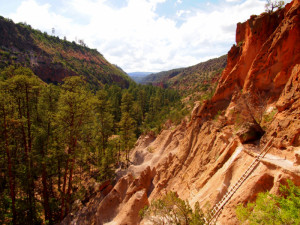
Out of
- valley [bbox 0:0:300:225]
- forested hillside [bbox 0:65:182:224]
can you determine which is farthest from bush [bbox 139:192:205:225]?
forested hillside [bbox 0:65:182:224]

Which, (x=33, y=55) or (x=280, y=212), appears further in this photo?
(x=33, y=55)

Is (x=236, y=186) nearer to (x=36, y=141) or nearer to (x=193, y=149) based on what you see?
(x=193, y=149)

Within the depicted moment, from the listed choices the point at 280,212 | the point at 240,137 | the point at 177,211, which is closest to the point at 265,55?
the point at 240,137

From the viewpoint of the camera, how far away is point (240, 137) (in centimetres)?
1213

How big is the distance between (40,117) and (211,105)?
18.1 m

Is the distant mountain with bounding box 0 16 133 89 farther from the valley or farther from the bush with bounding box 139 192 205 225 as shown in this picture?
the bush with bounding box 139 192 205 225

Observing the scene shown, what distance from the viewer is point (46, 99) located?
19109 millimetres

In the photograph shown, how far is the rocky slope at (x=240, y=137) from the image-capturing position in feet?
30.4

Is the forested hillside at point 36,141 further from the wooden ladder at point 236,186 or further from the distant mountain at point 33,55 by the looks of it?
the distant mountain at point 33,55

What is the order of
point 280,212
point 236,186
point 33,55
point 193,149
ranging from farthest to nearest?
1. point 33,55
2. point 193,149
3. point 236,186
4. point 280,212

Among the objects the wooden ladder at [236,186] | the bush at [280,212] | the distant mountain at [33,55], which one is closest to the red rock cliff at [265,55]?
the wooden ladder at [236,186]

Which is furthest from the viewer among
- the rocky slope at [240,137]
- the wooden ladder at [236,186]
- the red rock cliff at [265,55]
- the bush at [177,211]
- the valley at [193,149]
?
the red rock cliff at [265,55]

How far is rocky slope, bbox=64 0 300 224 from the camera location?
30.4ft

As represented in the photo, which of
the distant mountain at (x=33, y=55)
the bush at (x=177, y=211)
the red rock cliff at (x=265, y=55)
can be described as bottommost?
the bush at (x=177, y=211)
